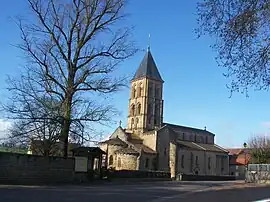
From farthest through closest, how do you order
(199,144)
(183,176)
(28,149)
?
1. (199,144)
2. (183,176)
3. (28,149)

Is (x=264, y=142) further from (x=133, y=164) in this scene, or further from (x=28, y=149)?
(x=28, y=149)

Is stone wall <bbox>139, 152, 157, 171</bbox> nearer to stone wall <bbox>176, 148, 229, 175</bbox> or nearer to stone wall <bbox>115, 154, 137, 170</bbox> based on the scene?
stone wall <bbox>115, 154, 137, 170</bbox>

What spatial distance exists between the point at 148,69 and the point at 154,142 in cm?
2500

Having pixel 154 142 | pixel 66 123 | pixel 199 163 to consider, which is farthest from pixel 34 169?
pixel 199 163

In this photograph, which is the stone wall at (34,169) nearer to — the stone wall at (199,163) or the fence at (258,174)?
the fence at (258,174)

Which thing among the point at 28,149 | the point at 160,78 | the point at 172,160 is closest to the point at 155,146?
the point at 172,160

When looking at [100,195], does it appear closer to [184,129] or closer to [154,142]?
[154,142]

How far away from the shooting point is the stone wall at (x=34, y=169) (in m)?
25.8

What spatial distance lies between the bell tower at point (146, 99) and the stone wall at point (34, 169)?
211ft

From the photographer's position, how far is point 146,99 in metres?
98.6

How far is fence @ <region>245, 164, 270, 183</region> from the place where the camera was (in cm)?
4300

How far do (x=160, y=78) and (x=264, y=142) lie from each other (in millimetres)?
35606

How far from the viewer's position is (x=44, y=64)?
105ft

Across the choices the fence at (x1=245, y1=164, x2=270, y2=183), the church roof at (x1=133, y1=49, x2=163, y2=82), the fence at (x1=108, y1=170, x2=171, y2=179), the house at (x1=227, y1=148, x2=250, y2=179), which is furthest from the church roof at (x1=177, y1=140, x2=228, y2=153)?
the fence at (x1=245, y1=164, x2=270, y2=183)
